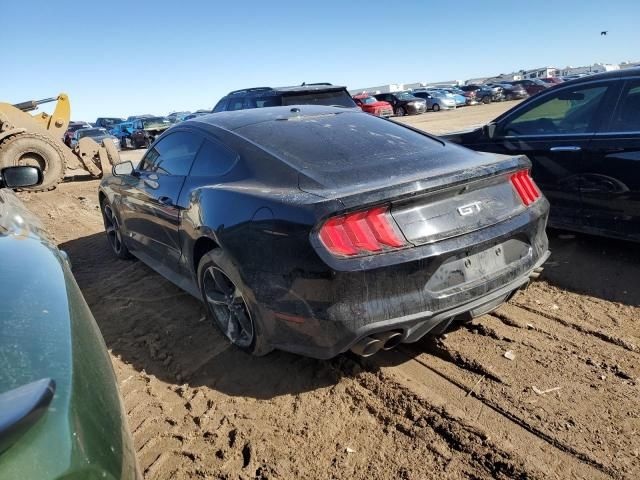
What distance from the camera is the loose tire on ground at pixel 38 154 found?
10.8 metres

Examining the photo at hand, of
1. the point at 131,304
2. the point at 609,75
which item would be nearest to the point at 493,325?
the point at 609,75

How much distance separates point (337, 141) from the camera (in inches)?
131

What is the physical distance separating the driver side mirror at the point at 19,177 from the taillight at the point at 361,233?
2.34 meters

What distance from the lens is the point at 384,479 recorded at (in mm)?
2207

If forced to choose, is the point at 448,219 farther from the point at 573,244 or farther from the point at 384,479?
the point at 573,244

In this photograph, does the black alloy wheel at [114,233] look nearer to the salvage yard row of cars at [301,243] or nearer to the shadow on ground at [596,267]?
the salvage yard row of cars at [301,243]

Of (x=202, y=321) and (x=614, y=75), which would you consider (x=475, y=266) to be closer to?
(x=202, y=321)

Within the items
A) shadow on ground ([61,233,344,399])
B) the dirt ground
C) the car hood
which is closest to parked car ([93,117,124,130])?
shadow on ground ([61,233,344,399])

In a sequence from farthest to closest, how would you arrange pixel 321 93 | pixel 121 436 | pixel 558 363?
1. pixel 321 93
2. pixel 558 363
3. pixel 121 436

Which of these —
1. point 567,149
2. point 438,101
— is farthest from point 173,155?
point 438,101

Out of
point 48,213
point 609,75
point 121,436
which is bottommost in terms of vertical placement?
point 48,213

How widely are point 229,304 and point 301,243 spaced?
1.03 m

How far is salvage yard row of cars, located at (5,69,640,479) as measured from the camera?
1.32 m

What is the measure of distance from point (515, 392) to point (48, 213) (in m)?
8.87
